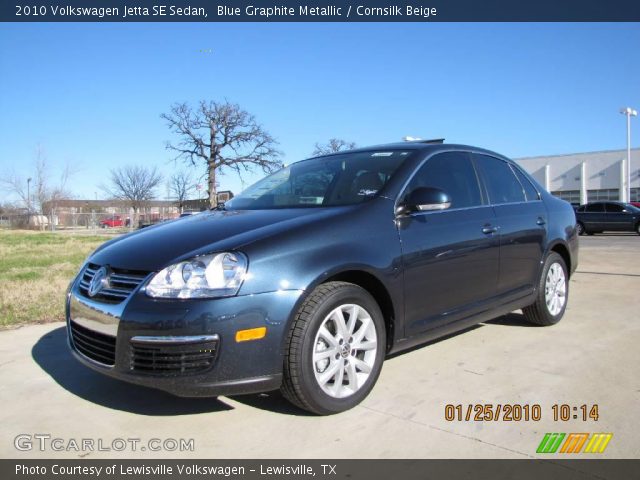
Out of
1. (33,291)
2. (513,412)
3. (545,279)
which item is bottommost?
(513,412)

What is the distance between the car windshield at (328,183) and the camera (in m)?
3.59

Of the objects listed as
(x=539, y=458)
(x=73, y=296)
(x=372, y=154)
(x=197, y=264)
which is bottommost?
(x=539, y=458)

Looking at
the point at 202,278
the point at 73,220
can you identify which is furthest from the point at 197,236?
the point at 73,220

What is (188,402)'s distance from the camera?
3240 millimetres

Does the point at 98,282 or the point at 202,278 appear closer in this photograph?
the point at 202,278

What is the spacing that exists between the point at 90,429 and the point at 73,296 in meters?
0.87

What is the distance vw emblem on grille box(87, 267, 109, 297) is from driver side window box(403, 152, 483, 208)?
2.03m

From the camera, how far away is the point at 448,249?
11.8 feet

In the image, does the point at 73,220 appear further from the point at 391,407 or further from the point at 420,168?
the point at 391,407

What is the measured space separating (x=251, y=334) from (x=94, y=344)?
1025mm

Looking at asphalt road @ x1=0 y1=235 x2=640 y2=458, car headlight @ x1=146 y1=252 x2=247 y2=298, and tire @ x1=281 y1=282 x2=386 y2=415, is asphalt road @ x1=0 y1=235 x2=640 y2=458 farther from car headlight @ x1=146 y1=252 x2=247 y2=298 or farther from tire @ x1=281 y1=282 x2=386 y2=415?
car headlight @ x1=146 y1=252 x2=247 y2=298

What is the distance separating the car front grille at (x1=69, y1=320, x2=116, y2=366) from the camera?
9.24 feet
